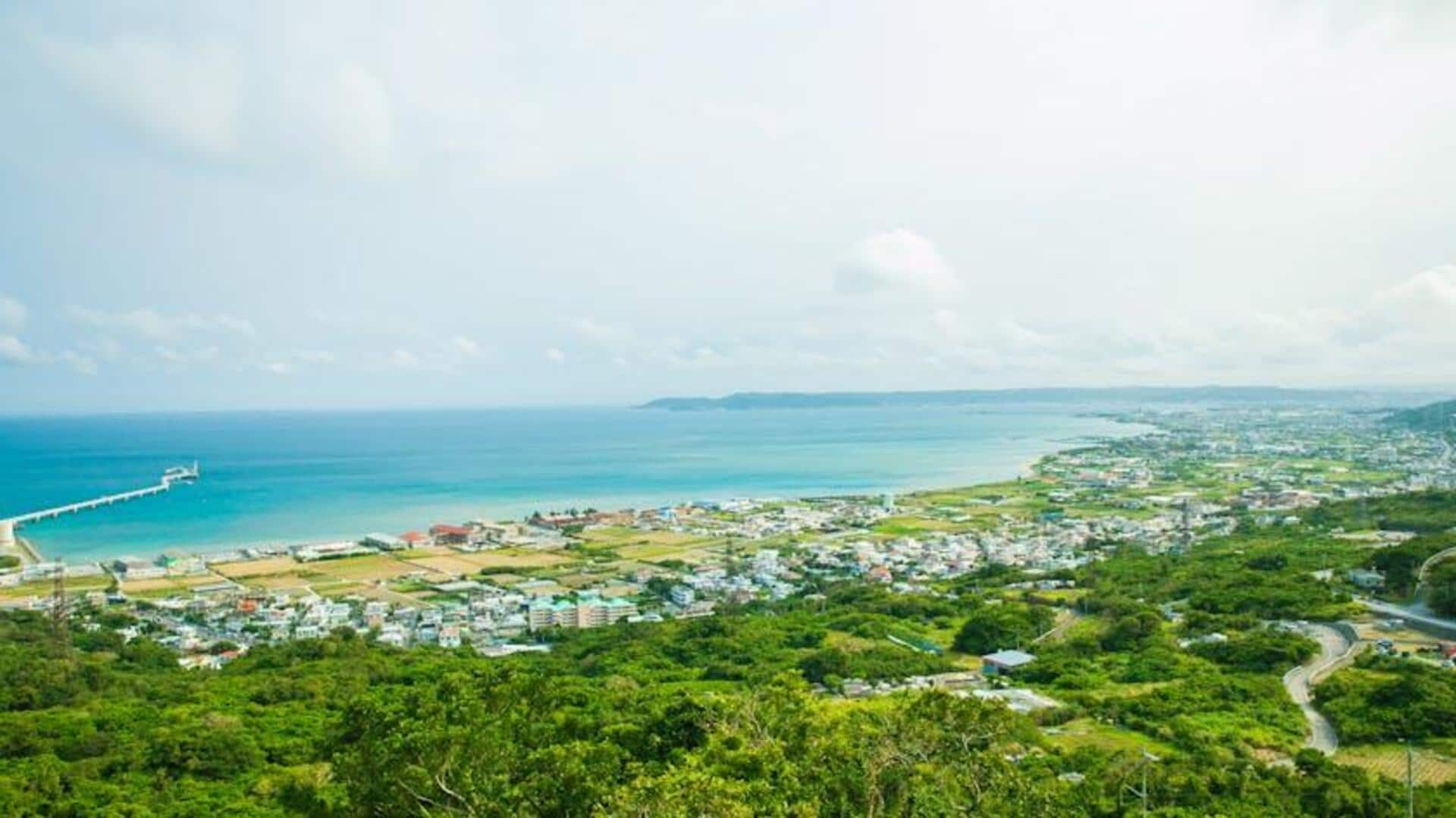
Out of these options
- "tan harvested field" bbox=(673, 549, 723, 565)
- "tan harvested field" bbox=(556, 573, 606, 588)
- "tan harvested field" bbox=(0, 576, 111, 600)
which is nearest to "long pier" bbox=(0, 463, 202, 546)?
"tan harvested field" bbox=(0, 576, 111, 600)

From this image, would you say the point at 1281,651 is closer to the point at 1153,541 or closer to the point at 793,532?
the point at 1153,541

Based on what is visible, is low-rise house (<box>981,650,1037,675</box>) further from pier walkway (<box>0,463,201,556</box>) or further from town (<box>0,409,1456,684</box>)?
pier walkway (<box>0,463,201,556</box>)

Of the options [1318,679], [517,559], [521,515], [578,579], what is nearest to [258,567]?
[517,559]

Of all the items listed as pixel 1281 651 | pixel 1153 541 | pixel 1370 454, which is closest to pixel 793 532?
pixel 1153 541

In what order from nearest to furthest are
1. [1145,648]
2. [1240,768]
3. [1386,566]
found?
[1240,768]
[1145,648]
[1386,566]

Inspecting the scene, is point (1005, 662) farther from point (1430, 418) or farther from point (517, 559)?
point (1430, 418)

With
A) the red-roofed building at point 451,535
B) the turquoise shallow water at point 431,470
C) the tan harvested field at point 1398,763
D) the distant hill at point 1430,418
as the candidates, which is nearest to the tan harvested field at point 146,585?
the turquoise shallow water at point 431,470
